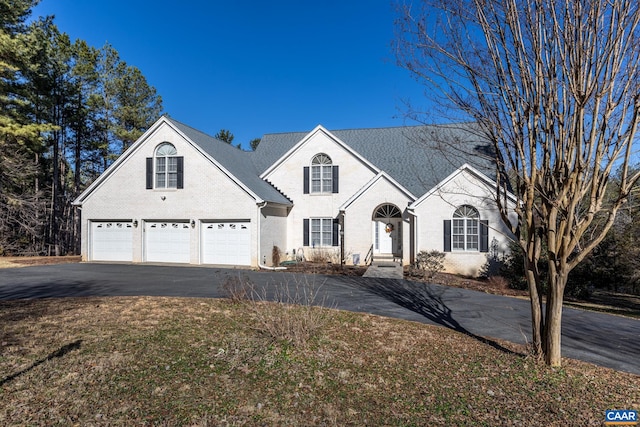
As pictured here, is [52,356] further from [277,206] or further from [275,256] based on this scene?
[277,206]

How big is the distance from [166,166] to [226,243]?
5360 mm

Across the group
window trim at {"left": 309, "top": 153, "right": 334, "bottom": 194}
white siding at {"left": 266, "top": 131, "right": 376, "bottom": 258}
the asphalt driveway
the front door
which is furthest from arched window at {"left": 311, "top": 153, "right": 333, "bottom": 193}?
the asphalt driveway

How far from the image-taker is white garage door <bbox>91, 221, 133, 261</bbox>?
1942 centimetres

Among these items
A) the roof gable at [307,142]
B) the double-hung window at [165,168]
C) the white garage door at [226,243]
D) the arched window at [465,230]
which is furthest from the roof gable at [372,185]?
the double-hung window at [165,168]

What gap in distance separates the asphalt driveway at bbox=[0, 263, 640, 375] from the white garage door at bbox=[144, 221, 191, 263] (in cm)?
166

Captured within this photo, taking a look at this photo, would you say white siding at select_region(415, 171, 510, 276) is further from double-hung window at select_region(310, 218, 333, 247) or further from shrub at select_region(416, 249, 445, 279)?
double-hung window at select_region(310, 218, 333, 247)

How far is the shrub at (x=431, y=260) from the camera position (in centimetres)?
1567

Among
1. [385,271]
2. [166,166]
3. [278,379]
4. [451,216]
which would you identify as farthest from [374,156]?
[278,379]

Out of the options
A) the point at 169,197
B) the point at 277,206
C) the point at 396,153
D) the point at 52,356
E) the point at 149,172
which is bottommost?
the point at 52,356

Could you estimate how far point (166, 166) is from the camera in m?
19.0

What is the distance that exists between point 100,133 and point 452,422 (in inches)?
1446

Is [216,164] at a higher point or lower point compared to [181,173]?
higher

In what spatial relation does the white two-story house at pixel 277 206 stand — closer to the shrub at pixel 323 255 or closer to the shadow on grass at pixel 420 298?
the shrub at pixel 323 255

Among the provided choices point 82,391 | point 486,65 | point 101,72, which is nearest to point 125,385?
point 82,391
